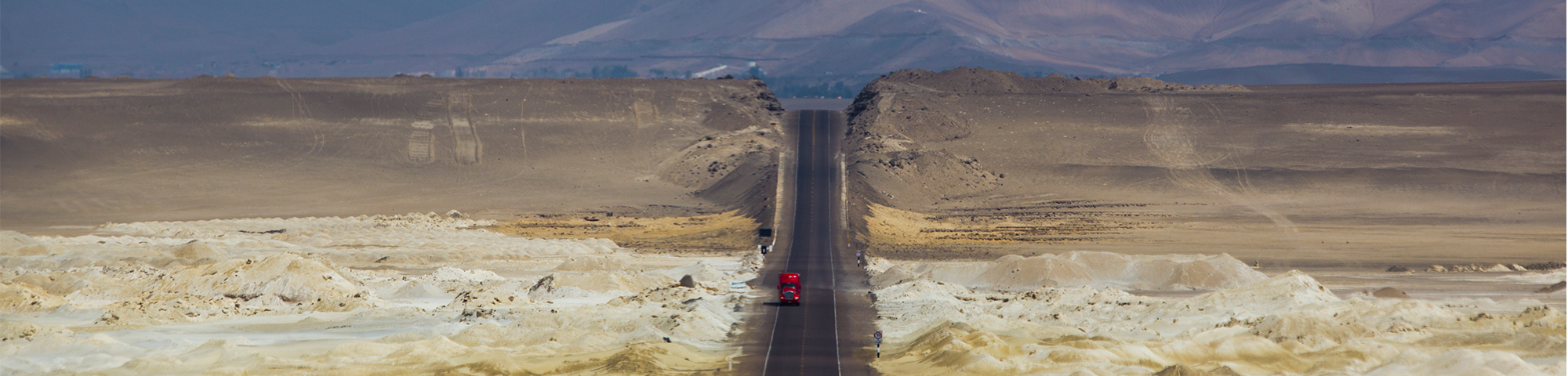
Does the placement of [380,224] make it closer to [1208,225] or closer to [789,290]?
[789,290]

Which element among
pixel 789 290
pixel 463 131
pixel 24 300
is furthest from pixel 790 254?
pixel 463 131

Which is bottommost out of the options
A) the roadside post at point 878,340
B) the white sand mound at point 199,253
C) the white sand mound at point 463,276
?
the white sand mound at point 463,276

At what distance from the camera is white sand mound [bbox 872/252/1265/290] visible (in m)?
65.0

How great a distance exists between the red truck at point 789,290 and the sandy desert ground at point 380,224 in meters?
2.11

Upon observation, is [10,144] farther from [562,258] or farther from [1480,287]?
[1480,287]

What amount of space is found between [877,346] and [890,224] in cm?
4275

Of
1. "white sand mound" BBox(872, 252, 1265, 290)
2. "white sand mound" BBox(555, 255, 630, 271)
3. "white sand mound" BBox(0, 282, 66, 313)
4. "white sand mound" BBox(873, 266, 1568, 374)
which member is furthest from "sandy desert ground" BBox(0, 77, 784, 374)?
"white sand mound" BBox(872, 252, 1265, 290)

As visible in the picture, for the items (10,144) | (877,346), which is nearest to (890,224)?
(877,346)

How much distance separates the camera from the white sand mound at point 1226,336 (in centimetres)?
4375

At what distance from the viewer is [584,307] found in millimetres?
56781

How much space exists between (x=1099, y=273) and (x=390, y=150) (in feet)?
243

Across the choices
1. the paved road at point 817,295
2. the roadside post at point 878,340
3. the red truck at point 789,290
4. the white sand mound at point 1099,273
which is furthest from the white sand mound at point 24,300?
the white sand mound at point 1099,273

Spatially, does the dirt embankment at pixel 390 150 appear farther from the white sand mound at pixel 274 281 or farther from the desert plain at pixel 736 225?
the white sand mound at pixel 274 281

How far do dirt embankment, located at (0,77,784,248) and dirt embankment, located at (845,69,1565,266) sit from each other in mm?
12602
